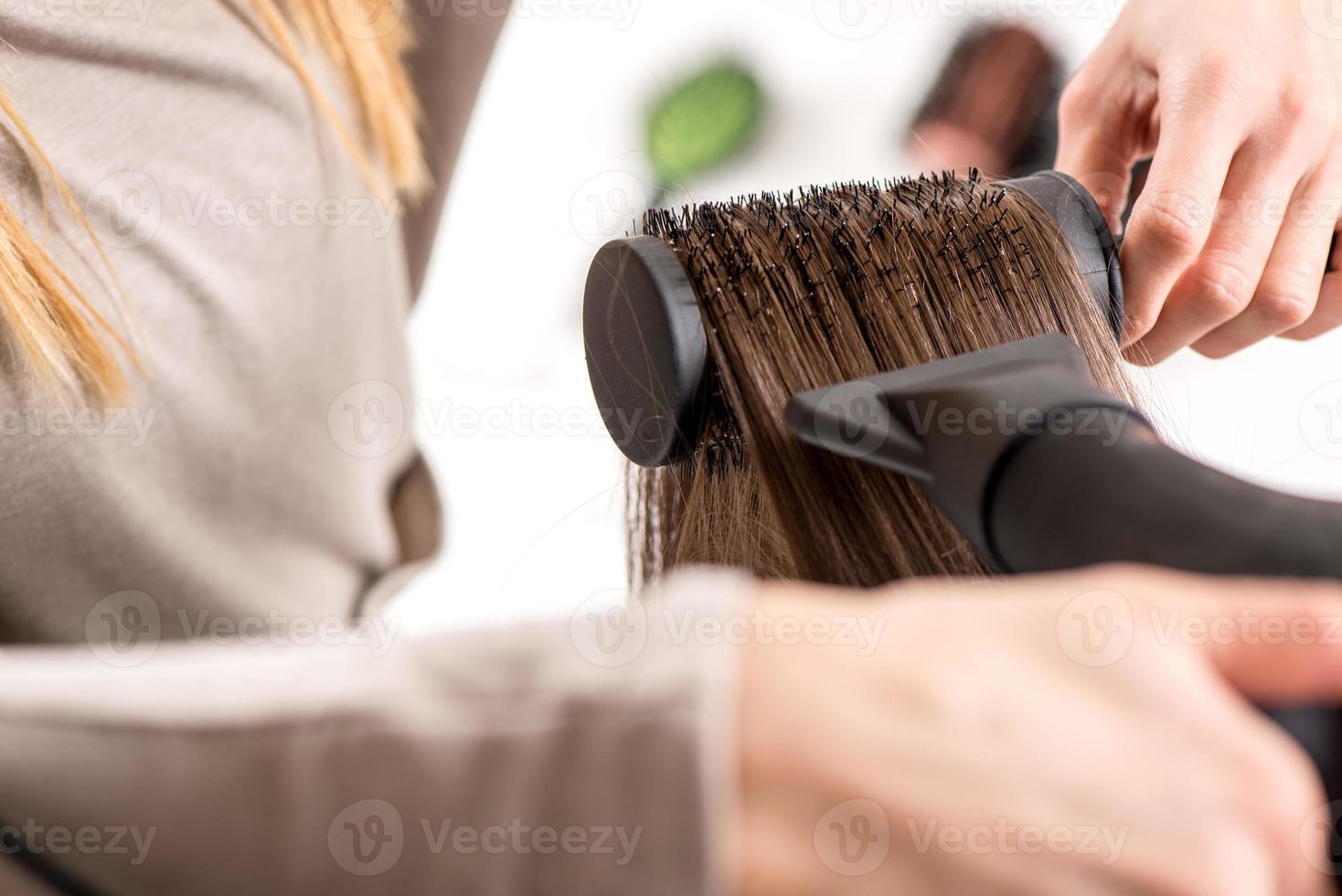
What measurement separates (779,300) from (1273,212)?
323 millimetres

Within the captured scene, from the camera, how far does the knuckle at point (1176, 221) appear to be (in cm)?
48

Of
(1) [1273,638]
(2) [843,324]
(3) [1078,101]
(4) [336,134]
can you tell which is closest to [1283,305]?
(3) [1078,101]

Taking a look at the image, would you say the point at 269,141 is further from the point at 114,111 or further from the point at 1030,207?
the point at 1030,207

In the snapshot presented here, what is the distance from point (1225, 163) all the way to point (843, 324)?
0.26 m

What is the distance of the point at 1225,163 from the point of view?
1.69 ft

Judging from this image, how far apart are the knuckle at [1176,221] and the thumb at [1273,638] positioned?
11.7 inches

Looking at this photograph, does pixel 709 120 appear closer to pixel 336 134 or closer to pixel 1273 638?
pixel 336 134

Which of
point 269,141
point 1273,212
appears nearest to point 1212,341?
point 1273,212

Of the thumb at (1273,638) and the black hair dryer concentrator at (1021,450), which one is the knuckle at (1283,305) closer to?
the black hair dryer concentrator at (1021,450)

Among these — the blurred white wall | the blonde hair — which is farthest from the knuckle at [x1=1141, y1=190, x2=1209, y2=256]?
the blurred white wall

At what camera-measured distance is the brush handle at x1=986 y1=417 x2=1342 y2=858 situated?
28cm

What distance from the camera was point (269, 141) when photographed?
64cm

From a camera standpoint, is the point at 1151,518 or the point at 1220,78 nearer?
the point at 1151,518

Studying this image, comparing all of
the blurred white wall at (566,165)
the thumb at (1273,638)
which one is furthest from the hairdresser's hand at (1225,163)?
the blurred white wall at (566,165)
